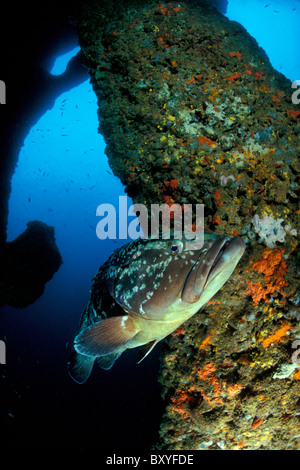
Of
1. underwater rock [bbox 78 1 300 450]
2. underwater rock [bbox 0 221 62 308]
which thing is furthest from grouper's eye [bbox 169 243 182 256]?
underwater rock [bbox 0 221 62 308]

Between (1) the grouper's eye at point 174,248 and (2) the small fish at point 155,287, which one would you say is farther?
(1) the grouper's eye at point 174,248

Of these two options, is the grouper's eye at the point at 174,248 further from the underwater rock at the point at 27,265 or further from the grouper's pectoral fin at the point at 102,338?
the underwater rock at the point at 27,265

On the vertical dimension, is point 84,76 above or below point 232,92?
above

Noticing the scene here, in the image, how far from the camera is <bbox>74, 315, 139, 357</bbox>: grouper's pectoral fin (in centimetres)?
205

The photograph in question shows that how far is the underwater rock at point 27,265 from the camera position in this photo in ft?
32.0

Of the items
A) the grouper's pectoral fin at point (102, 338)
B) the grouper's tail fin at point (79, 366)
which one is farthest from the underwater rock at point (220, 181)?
the grouper's pectoral fin at point (102, 338)

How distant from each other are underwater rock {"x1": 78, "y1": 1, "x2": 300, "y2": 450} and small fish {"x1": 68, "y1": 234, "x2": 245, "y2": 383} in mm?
887

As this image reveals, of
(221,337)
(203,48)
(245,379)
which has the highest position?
(203,48)

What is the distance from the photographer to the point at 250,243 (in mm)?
2672

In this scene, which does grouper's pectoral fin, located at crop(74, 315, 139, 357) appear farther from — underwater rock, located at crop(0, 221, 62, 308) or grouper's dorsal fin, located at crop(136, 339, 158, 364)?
underwater rock, located at crop(0, 221, 62, 308)

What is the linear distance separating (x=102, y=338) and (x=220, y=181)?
7.07 feet

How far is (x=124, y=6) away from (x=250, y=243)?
4270 mm
